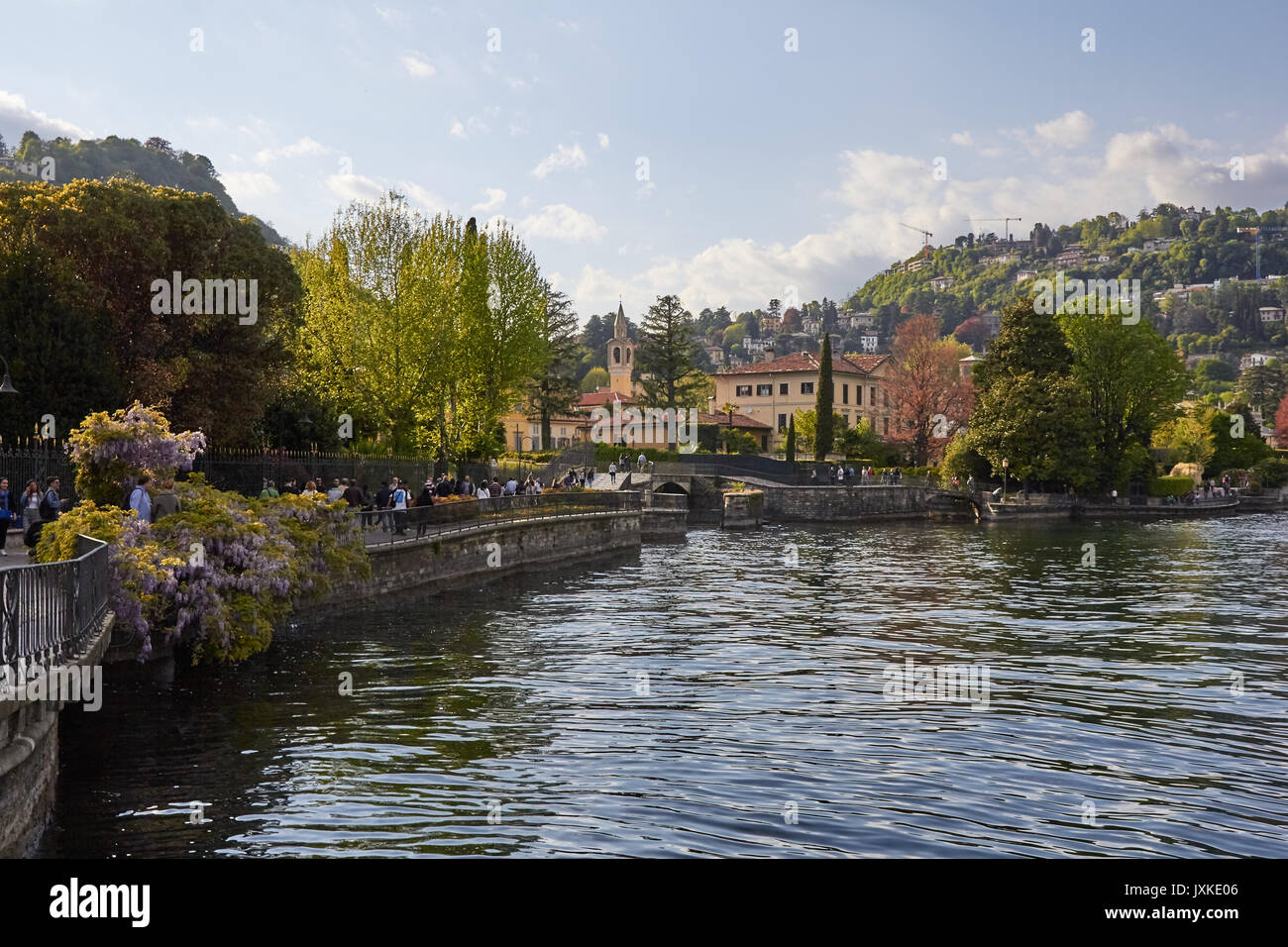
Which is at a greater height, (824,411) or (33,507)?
(824,411)

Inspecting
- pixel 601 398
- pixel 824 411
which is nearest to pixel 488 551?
pixel 824 411

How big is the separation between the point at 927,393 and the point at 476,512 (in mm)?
64355

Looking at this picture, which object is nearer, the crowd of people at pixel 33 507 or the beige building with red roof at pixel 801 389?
the crowd of people at pixel 33 507

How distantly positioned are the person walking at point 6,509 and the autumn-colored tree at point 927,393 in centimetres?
7584

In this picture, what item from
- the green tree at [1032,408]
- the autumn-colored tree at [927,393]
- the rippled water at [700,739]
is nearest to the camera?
the rippled water at [700,739]

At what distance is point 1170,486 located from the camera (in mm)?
86688

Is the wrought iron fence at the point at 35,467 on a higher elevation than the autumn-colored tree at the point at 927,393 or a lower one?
lower

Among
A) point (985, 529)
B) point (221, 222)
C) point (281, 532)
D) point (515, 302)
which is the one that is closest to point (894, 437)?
point (985, 529)

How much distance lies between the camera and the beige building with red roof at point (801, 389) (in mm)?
104500

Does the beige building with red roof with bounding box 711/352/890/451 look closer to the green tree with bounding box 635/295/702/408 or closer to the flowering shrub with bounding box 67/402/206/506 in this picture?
the green tree with bounding box 635/295/702/408

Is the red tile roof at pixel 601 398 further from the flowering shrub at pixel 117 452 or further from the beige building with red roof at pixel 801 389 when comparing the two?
the flowering shrub at pixel 117 452

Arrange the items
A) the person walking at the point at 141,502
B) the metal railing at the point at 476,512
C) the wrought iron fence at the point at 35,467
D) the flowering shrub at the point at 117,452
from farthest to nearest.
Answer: the metal railing at the point at 476,512, the wrought iron fence at the point at 35,467, the flowering shrub at the point at 117,452, the person walking at the point at 141,502

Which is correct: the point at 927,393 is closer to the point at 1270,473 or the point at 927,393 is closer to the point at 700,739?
the point at 1270,473

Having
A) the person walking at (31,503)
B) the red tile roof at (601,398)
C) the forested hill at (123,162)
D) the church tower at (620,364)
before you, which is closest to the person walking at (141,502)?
the person walking at (31,503)
